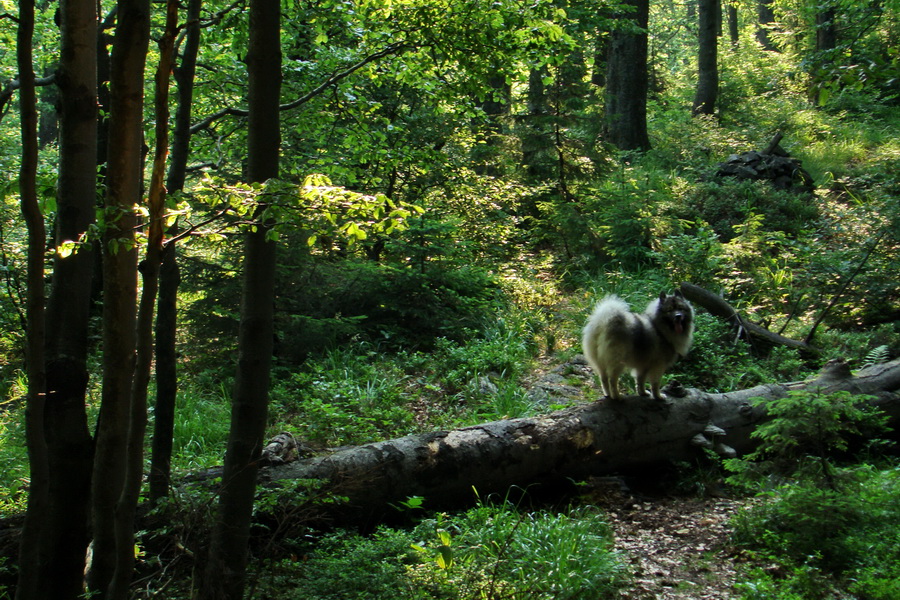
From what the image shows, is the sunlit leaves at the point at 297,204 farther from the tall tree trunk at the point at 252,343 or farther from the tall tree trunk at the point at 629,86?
the tall tree trunk at the point at 629,86

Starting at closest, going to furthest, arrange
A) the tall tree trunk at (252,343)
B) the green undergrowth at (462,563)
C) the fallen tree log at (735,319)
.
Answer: the tall tree trunk at (252,343)
the green undergrowth at (462,563)
the fallen tree log at (735,319)

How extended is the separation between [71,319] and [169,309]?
1026mm

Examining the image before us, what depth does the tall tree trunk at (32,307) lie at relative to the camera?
2.58 metres

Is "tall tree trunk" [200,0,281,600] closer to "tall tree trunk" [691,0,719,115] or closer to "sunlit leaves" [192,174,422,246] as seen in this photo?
"sunlit leaves" [192,174,422,246]

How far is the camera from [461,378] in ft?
28.1

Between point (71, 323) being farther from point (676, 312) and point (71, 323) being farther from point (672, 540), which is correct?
point (676, 312)

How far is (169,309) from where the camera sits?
14.2 feet

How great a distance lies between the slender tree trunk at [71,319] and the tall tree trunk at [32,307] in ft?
1.44

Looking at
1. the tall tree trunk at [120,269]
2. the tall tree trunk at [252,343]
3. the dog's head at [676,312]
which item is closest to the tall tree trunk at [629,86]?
the dog's head at [676,312]

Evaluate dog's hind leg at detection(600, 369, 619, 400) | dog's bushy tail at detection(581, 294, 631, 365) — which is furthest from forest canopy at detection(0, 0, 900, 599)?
dog's bushy tail at detection(581, 294, 631, 365)

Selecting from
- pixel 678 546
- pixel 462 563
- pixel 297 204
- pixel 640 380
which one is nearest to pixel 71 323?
pixel 297 204

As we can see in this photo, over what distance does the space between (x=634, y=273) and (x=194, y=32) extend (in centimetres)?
927

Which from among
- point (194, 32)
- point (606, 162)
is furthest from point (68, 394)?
point (606, 162)

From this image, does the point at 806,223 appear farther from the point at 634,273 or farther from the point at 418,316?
the point at 418,316
